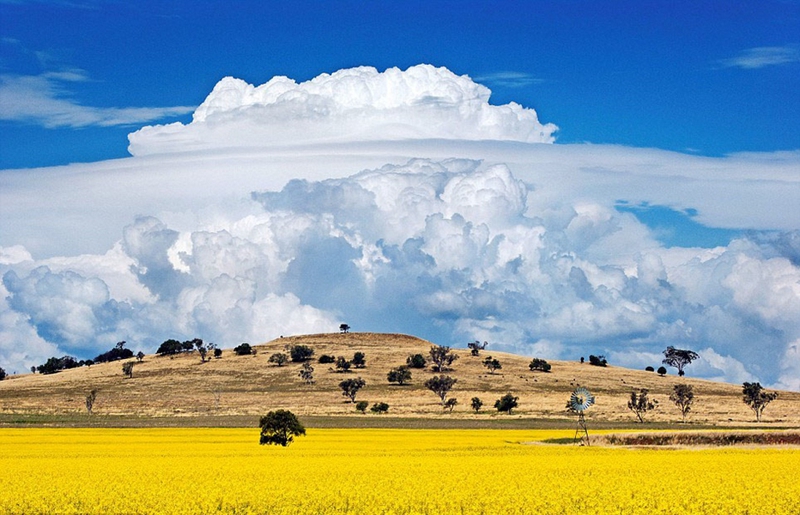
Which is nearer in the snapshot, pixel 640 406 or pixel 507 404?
pixel 640 406

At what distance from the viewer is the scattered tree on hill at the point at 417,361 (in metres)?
188

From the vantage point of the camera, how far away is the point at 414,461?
1908 inches

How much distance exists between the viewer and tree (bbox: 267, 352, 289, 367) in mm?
190525

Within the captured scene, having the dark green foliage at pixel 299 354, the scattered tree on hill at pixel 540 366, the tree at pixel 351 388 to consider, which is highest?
the dark green foliage at pixel 299 354

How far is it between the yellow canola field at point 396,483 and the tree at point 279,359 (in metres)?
134

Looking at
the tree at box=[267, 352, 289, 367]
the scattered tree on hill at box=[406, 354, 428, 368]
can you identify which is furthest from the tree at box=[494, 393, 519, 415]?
the tree at box=[267, 352, 289, 367]

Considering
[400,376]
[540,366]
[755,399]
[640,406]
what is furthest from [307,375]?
[755,399]

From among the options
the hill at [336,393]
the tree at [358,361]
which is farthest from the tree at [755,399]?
the tree at [358,361]

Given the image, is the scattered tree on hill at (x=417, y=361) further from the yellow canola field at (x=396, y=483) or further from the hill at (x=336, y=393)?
the yellow canola field at (x=396, y=483)

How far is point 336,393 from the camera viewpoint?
503 feet

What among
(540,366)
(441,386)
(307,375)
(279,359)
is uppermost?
(279,359)

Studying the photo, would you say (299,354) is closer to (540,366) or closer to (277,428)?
(540,366)

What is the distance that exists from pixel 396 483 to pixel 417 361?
15172 centimetres

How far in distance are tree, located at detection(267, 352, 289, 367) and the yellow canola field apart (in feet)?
441
